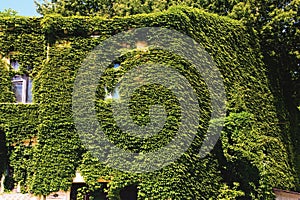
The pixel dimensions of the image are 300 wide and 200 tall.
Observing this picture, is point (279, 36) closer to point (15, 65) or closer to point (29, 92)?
point (29, 92)

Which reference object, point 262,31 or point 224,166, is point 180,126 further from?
point 262,31

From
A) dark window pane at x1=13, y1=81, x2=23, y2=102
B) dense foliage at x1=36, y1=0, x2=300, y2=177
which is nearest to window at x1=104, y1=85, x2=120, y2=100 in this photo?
dark window pane at x1=13, y1=81, x2=23, y2=102

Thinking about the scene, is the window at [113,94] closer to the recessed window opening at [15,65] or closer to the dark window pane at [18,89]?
the dark window pane at [18,89]

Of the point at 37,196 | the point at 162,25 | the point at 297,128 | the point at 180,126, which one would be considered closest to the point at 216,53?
the point at 162,25

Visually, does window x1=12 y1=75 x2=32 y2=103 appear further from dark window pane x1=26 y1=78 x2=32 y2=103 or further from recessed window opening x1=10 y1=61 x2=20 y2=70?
recessed window opening x1=10 y1=61 x2=20 y2=70

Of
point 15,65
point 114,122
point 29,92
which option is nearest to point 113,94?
point 114,122

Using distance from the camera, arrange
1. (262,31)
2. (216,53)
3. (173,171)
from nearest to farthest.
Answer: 1. (173,171)
2. (216,53)
3. (262,31)

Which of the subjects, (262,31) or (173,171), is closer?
(173,171)
